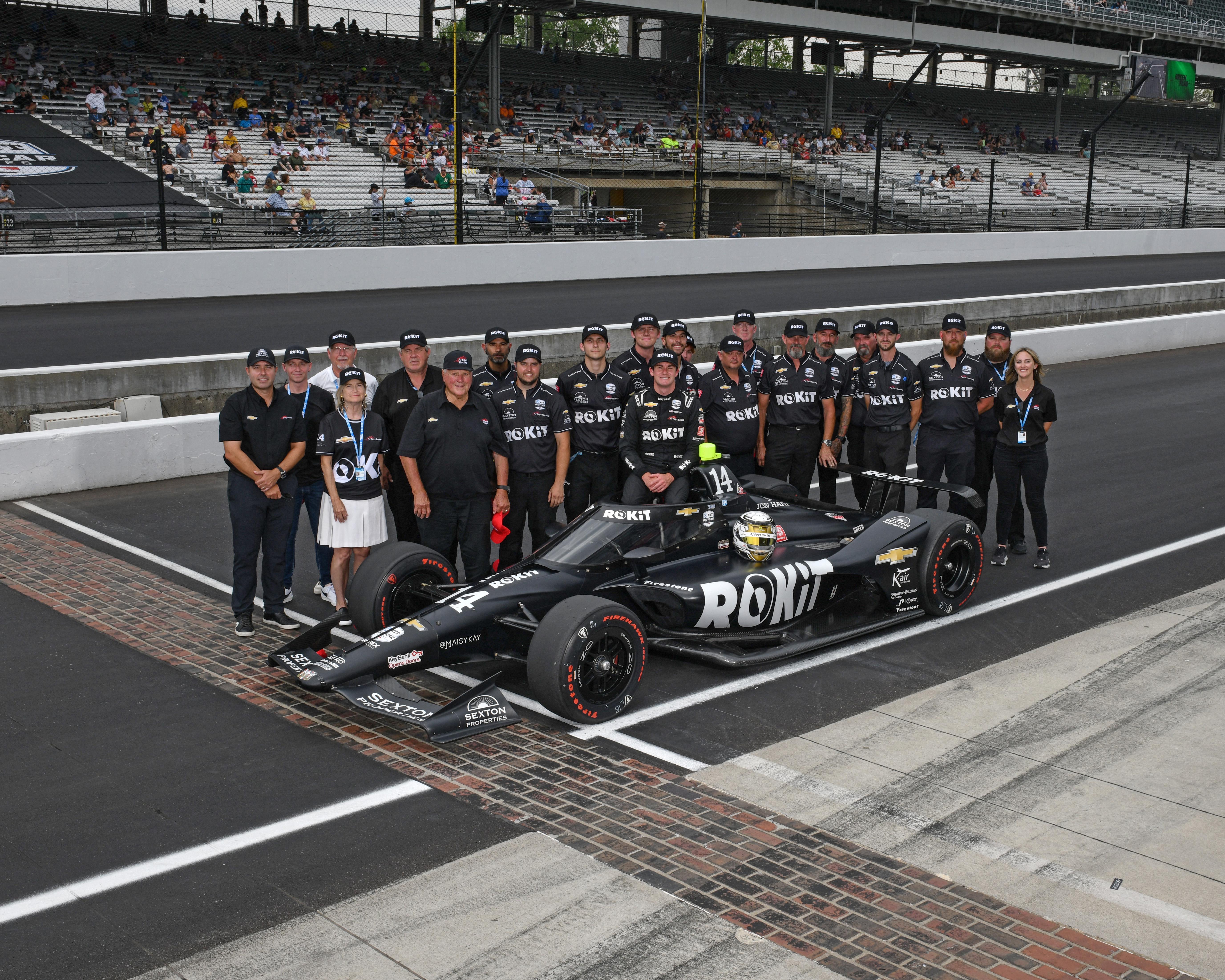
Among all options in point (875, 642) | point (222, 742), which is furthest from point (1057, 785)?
point (222, 742)

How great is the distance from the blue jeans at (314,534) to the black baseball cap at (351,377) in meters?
0.82

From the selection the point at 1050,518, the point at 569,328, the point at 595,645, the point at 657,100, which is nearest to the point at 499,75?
the point at 657,100

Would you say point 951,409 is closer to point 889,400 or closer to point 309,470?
point 889,400

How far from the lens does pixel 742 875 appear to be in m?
5.34

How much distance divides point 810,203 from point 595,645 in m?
37.8

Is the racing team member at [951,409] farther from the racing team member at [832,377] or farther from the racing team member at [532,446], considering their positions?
the racing team member at [532,446]

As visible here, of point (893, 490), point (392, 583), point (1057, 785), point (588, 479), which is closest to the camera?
point (1057, 785)

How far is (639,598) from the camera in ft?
25.2

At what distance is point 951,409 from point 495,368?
3741mm

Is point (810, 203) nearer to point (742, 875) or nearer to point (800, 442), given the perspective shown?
point (800, 442)

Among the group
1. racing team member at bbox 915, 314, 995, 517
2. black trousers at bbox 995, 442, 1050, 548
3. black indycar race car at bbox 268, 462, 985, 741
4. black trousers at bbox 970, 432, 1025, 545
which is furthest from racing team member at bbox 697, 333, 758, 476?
black trousers at bbox 995, 442, 1050, 548

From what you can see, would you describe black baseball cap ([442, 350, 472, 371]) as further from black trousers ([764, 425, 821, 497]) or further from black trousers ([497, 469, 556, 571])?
black trousers ([764, 425, 821, 497])

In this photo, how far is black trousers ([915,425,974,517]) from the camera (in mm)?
10273

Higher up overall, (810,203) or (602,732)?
(810,203)
